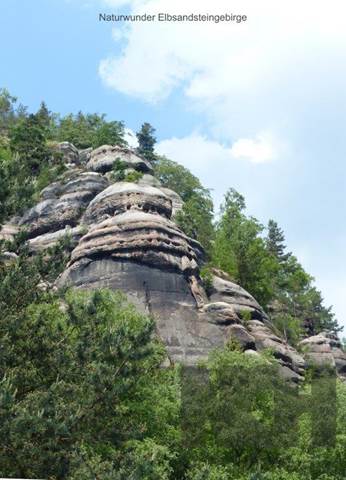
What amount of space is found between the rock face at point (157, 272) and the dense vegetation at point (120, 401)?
3413mm

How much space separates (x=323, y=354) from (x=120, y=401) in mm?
42073

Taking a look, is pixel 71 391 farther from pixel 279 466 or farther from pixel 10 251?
pixel 279 466

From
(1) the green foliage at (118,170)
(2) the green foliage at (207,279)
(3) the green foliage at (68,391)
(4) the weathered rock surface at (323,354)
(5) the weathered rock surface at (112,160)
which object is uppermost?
(5) the weathered rock surface at (112,160)

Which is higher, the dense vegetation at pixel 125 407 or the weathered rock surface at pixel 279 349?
the weathered rock surface at pixel 279 349

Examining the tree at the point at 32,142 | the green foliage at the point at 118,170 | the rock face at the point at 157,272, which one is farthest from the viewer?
the tree at the point at 32,142

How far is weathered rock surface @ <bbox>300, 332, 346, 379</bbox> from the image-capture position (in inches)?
2326

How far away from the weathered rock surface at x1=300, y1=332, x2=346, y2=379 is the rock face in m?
6.79

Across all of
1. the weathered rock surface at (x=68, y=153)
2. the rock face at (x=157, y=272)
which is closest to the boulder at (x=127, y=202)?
the rock face at (x=157, y=272)

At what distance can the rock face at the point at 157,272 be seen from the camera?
45344 mm

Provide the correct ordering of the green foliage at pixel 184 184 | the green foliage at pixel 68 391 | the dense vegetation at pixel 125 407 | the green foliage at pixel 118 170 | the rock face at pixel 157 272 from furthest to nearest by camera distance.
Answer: the green foliage at pixel 184 184 → the green foliage at pixel 118 170 → the rock face at pixel 157 272 → the dense vegetation at pixel 125 407 → the green foliage at pixel 68 391

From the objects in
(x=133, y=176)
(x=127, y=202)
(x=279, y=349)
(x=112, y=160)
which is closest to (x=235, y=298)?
(x=279, y=349)

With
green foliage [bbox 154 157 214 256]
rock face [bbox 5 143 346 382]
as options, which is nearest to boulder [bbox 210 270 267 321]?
rock face [bbox 5 143 346 382]

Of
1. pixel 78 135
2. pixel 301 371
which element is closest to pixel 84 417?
pixel 301 371

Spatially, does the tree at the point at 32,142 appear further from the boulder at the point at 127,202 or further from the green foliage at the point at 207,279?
the green foliage at the point at 207,279
